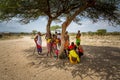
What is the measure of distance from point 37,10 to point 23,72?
225 inches

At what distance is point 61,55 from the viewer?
11.8 metres

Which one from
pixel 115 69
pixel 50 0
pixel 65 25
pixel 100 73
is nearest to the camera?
pixel 100 73

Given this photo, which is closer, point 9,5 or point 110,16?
point 9,5

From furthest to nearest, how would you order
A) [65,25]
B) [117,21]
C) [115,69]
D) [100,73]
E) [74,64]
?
1. [117,21]
2. [65,25]
3. [74,64]
4. [115,69]
5. [100,73]

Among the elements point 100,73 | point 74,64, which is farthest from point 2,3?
point 100,73

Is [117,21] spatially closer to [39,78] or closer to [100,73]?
[100,73]

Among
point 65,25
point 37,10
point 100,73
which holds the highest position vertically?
point 37,10

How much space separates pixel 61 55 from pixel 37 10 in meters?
4.16

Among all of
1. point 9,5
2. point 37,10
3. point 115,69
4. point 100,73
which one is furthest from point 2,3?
point 115,69

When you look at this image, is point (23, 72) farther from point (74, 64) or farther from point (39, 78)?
point (74, 64)

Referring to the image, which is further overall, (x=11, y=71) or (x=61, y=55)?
(x=61, y=55)

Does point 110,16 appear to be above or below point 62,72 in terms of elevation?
above

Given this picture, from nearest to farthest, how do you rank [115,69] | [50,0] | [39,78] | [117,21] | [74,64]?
[39,78] → [115,69] → [74,64] → [50,0] → [117,21]

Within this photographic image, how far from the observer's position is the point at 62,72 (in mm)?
9352
